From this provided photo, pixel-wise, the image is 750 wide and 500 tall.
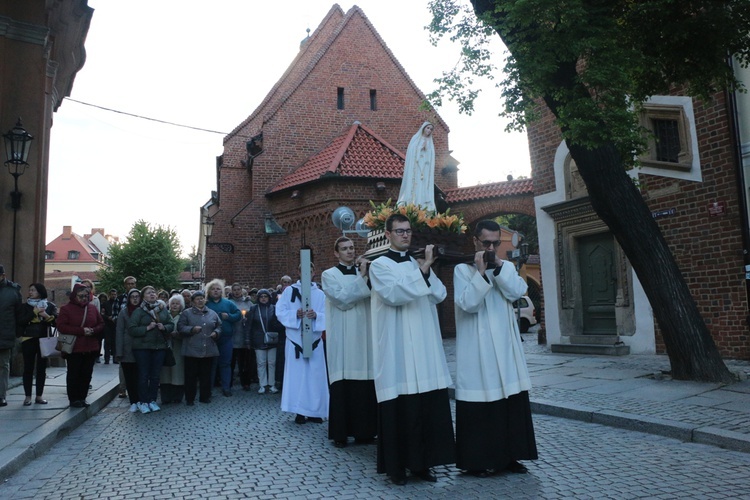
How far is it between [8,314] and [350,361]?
16.8 feet

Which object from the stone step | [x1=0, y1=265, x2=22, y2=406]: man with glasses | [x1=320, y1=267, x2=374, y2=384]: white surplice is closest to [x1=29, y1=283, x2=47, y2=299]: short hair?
[x1=0, y1=265, x2=22, y2=406]: man with glasses

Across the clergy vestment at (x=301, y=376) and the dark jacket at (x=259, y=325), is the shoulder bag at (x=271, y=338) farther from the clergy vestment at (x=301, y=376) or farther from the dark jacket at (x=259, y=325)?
the clergy vestment at (x=301, y=376)

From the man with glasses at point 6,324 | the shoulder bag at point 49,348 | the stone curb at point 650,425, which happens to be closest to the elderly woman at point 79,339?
the shoulder bag at point 49,348

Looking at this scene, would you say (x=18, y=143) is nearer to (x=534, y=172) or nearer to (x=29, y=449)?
(x=29, y=449)

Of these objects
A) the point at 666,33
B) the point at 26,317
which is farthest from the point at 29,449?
the point at 666,33

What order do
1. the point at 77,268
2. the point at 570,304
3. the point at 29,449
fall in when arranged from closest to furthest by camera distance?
the point at 29,449
the point at 570,304
the point at 77,268

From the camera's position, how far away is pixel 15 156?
37.3 ft

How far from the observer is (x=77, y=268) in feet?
283

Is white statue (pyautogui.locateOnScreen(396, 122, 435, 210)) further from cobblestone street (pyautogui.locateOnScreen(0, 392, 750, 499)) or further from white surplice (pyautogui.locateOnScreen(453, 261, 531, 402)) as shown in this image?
white surplice (pyautogui.locateOnScreen(453, 261, 531, 402))

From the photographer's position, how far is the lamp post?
37.0ft

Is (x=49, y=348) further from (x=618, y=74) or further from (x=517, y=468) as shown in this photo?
(x=618, y=74)

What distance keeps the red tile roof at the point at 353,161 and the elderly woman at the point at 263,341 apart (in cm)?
1016

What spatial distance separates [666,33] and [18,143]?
10701 millimetres

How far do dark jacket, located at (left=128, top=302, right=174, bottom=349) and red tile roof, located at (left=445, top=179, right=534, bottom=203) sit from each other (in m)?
13.6
